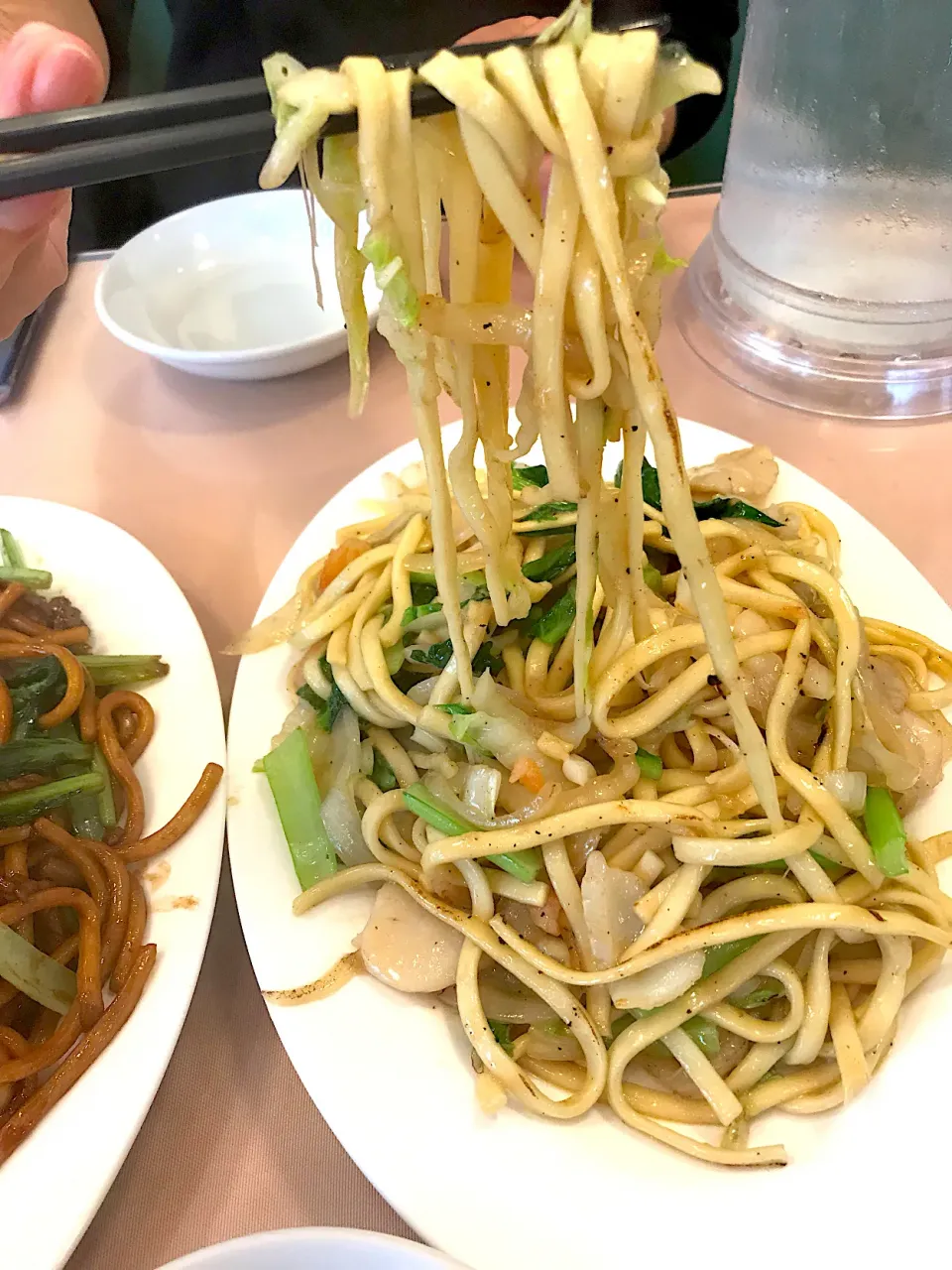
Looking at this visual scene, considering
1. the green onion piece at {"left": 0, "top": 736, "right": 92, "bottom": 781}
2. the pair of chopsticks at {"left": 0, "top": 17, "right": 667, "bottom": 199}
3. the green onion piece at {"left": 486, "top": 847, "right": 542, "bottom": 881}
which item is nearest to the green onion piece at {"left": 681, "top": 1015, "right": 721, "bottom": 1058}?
the green onion piece at {"left": 486, "top": 847, "right": 542, "bottom": 881}

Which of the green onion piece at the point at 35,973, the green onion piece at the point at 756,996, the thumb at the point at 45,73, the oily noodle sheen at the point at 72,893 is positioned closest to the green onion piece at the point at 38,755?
the oily noodle sheen at the point at 72,893

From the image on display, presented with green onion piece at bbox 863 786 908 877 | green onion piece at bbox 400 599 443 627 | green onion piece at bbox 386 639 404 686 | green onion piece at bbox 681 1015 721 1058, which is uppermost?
green onion piece at bbox 400 599 443 627

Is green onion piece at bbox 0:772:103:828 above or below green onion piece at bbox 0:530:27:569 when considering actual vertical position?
below

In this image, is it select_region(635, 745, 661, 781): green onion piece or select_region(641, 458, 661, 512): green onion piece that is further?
select_region(641, 458, 661, 512): green onion piece

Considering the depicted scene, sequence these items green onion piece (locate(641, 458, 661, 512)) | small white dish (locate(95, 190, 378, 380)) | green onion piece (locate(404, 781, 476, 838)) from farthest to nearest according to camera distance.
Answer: small white dish (locate(95, 190, 378, 380))
green onion piece (locate(641, 458, 661, 512))
green onion piece (locate(404, 781, 476, 838))

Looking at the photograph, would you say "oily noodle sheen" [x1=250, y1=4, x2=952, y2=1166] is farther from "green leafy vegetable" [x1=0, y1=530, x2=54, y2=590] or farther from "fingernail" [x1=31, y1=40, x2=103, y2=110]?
"fingernail" [x1=31, y1=40, x2=103, y2=110]

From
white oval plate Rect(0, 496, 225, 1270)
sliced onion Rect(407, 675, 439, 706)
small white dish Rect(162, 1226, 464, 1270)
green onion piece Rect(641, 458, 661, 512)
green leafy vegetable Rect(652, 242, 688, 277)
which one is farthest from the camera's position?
green onion piece Rect(641, 458, 661, 512)
